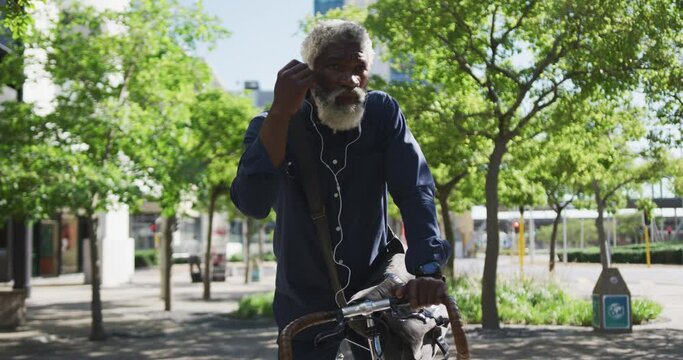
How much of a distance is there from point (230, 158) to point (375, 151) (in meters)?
17.7

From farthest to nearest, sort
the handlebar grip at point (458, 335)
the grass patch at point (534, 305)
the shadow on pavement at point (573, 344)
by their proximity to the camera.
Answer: the grass patch at point (534, 305), the shadow on pavement at point (573, 344), the handlebar grip at point (458, 335)

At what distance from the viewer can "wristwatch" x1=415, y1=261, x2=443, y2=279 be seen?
222 cm

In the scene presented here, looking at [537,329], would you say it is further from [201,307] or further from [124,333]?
[201,307]

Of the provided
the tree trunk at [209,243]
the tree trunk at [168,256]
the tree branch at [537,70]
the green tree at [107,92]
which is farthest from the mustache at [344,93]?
the tree trunk at [209,243]

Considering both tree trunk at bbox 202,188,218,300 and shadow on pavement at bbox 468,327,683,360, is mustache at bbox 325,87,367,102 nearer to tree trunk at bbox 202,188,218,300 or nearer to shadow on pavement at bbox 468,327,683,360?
shadow on pavement at bbox 468,327,683,360

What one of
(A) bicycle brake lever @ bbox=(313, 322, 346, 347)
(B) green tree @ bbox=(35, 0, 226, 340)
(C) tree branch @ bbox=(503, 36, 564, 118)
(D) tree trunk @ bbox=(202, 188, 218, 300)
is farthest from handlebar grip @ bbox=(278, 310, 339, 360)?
(D) tree trunk @ bbox=(202, 188, 218, 300)

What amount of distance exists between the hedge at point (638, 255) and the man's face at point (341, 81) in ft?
97.1

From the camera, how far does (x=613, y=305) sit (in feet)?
44.3

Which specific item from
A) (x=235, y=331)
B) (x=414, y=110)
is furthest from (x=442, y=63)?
(x=235, y=331)

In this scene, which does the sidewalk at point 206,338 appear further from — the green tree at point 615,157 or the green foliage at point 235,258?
the green foliage at point 235,258

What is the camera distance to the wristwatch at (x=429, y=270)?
222cm

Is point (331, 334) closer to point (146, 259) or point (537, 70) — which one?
point (537, 70)

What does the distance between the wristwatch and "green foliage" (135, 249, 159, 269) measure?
157 feet

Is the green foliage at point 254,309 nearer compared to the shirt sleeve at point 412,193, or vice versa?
the shirt sleeve at point 412,193
